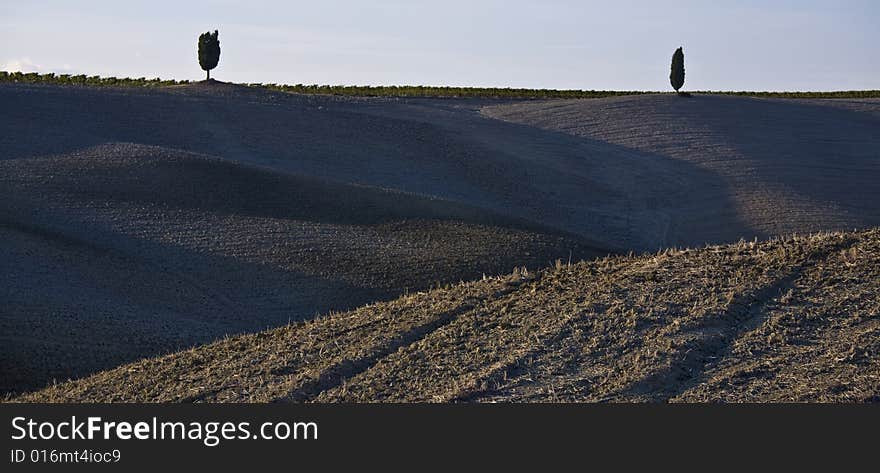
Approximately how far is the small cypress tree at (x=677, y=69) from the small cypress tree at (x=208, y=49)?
22.5 m

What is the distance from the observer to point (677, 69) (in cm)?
5641

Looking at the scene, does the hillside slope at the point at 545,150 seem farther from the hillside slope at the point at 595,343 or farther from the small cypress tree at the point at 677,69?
the hillside slope at the point at 595,343

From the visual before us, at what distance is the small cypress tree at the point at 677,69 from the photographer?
56.2 metres

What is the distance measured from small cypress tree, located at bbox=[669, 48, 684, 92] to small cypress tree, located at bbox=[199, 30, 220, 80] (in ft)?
73.8

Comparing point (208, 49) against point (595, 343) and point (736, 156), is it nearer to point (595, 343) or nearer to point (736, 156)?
point (736, 156)

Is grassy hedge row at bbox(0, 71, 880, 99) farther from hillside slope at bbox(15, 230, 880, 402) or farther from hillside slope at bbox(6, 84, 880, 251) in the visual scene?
hillside slope at bbox(15, 230, 880, 402)

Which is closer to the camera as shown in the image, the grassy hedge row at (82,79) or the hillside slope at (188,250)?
the hillside slope at (188,250)

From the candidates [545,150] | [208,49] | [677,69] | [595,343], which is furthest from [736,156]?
[595,343]

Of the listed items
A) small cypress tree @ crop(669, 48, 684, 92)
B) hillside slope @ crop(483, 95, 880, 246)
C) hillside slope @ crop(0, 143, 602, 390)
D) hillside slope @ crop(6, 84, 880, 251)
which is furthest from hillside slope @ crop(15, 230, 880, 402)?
small cypress tree @ crop(669, 48, 684, 92)

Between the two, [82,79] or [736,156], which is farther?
[82,79]

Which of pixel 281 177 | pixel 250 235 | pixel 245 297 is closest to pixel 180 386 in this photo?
pixel 245 297

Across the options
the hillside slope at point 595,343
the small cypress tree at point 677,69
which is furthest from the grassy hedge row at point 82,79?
the hillside slope at point 595,343

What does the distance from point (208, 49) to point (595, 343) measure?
43324 millimetres

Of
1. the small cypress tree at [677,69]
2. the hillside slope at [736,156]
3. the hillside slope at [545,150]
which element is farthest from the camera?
the small cypress tree at [677,69]
